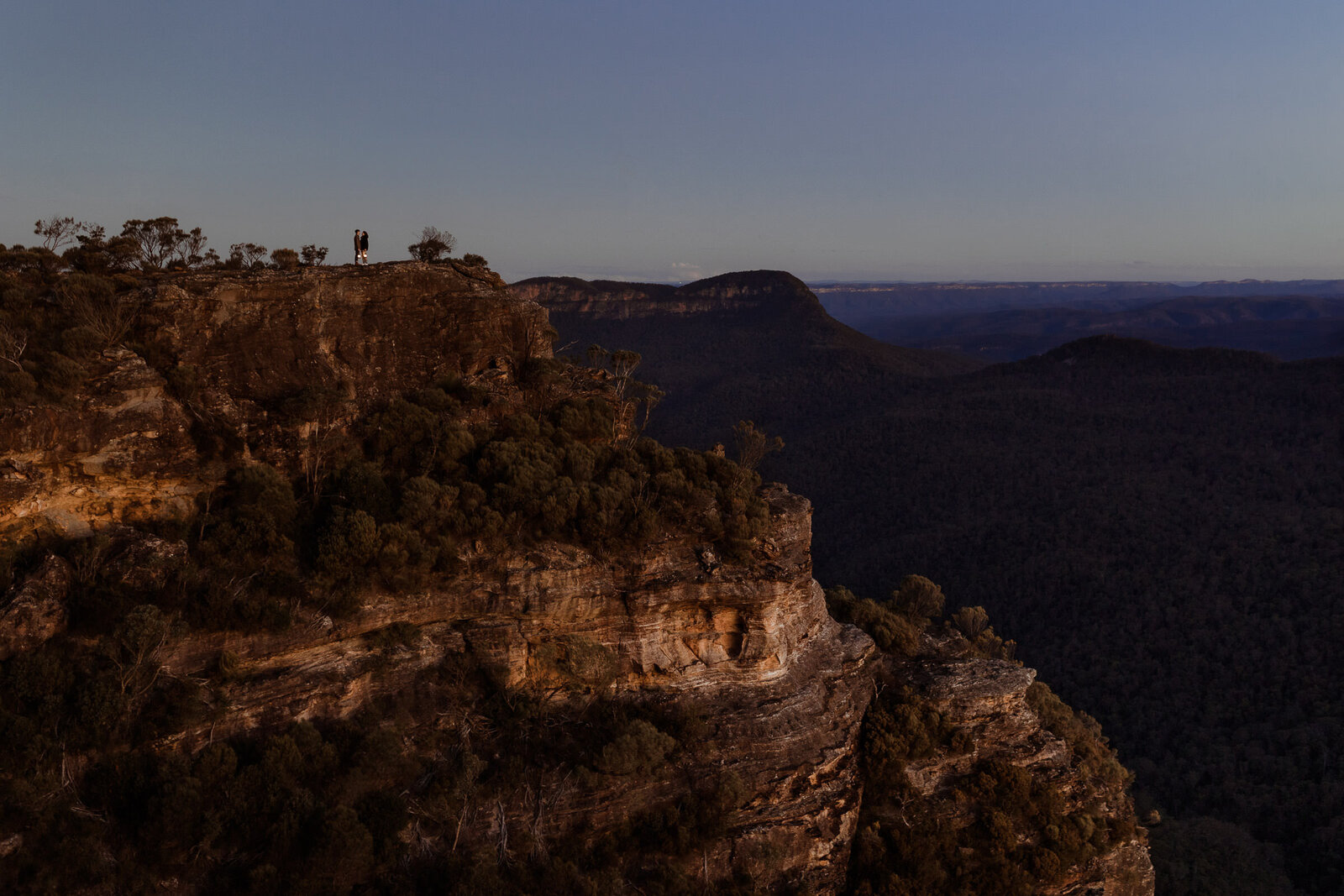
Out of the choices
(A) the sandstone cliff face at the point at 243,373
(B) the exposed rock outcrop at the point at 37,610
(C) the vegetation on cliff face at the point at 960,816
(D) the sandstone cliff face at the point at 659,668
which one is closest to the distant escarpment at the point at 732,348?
(A) the sandstone cliff face at the point at 243,373

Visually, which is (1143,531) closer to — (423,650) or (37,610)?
(423,650)

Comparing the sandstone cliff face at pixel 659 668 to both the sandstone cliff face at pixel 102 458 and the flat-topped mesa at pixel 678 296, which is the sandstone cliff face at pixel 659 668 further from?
the flat-topped mesa at pixel 678 296

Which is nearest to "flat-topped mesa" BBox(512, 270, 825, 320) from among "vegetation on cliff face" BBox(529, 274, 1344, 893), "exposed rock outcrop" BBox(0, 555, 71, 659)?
"vegetation on cliff face" BBox(529, 274, 1344, 893)

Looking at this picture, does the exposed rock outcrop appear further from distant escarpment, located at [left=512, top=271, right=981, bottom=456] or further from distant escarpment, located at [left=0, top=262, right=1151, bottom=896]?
distant escarpment, located at [left=512, top=271, right=981, bottom=456]

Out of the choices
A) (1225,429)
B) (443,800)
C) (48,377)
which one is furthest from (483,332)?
(1225,429)

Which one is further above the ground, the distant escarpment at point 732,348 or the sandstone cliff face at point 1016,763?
the distant escarpment at point 732,348

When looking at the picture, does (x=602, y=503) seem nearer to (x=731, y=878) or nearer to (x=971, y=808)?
(x=731, y=878)
